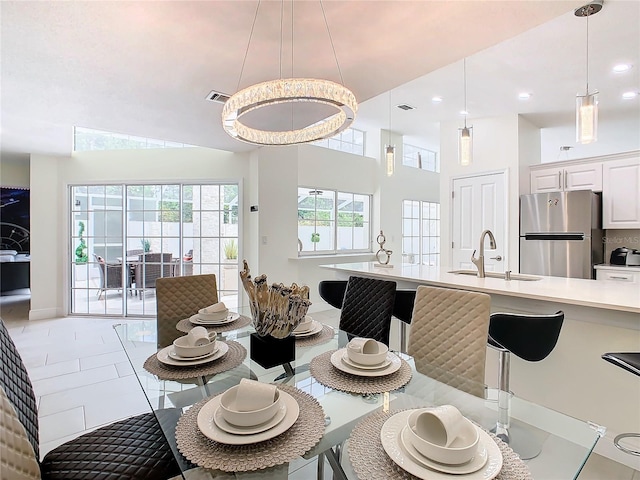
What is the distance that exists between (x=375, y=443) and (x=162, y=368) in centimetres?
101

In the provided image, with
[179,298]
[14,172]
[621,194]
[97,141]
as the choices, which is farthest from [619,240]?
[14,172]

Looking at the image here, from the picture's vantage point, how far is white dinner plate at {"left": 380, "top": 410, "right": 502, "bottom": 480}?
2.59ft

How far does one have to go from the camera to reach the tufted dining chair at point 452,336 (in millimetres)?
1542

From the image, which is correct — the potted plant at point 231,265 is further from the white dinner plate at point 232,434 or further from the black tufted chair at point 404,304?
the white dinner plate at point 232,434

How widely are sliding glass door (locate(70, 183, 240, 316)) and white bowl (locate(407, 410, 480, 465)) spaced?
4.48m

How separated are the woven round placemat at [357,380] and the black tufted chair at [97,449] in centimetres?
55

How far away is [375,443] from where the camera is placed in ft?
3.05

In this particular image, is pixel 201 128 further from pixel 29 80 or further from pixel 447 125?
pixel 447 125

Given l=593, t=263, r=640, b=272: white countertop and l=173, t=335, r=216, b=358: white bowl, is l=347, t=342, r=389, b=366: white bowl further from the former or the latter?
l=593, t=263, r=640, b=272: white countertop

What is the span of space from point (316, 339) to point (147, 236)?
4.19m

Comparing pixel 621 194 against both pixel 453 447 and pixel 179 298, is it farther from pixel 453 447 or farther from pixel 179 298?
pixel 179 298

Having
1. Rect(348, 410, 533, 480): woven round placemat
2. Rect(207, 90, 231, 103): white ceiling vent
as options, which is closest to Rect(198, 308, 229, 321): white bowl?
Rect(348, 410, 533, 480): woven round placemat

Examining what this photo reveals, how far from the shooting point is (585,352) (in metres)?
1.99

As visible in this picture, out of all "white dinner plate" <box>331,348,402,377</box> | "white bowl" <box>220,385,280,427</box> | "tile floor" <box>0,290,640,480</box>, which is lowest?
"tile floor" <box>0,290,640,480</box>
